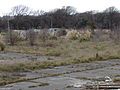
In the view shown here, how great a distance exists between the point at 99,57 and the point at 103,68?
3.20 meters

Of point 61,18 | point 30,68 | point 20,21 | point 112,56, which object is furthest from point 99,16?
point 30,68

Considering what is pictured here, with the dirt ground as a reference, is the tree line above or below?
above

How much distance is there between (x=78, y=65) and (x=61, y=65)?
0.70 m

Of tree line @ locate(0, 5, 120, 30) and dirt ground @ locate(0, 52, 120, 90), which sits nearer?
dirt ground @ locate(0, 52, 120, 90)

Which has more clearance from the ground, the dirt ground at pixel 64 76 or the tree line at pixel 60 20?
the tree line at pixel 60 20

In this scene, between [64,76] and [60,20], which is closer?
[64,76]

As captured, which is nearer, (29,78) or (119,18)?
(29,78)

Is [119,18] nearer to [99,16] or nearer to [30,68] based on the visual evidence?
[99,16]

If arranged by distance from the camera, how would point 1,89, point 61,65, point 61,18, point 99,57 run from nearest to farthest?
1. point 1,89
2. point 61,65
3. point 99,57
4. point 61,18

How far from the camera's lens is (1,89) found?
9.00 meters

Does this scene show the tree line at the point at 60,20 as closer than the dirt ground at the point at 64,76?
No

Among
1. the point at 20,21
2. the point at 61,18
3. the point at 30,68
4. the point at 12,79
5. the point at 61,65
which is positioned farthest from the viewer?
the point at 61,18

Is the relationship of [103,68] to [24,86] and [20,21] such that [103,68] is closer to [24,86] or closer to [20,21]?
[24,86]

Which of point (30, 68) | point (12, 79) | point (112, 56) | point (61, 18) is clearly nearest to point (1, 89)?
point (12, 79)
